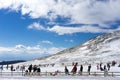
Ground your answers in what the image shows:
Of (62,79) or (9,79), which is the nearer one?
(62,79)

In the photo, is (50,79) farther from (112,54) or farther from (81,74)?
(112,54)

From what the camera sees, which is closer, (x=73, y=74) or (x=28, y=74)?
(x=73, y=74)

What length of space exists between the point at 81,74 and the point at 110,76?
596 cm

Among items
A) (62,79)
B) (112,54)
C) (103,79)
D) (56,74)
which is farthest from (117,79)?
(112,54)

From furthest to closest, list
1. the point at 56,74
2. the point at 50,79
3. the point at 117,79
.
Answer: the point at 56,74, the point at 50,79, the point at 117,79

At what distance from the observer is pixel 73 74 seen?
5912cm

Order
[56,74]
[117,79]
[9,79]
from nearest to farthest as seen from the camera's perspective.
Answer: [117,79] < [9,79] < [56,74]

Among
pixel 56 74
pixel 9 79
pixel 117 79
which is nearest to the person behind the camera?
pixel 117 79

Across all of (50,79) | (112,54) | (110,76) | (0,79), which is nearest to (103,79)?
(110,76)

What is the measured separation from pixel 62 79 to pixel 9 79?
1030 cm

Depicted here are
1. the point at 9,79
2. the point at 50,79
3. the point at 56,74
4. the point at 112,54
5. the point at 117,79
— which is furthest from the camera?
the point at 112,54

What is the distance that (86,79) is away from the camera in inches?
2019

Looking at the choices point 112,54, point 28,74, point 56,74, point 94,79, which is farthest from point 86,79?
point 112,54

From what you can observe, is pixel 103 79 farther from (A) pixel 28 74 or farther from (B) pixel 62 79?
(A) pixel 28 74
